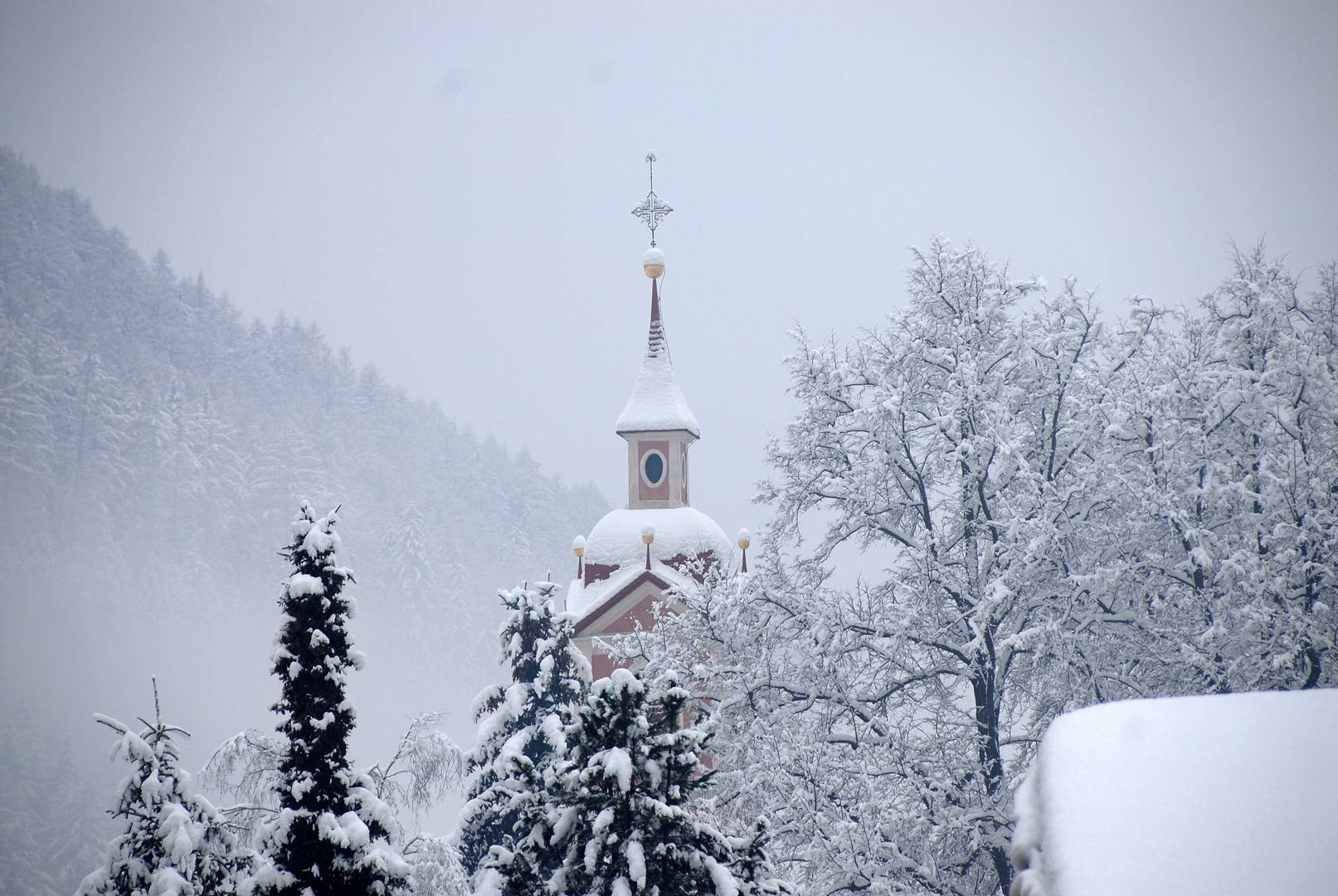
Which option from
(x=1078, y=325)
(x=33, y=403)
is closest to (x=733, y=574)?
(x=1078, y=325)

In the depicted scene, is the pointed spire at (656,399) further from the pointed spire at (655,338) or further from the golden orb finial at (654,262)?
the golden orb finial at (654,262)

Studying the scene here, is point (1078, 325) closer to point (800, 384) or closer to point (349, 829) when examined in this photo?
point (800, 384)

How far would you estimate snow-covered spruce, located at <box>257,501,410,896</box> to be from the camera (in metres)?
11.1

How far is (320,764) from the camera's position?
11.4 metres

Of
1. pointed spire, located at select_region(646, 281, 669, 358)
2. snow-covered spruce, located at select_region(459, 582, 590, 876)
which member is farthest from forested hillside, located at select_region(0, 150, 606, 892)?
snow-covered spruce, located at select_region(459, 582, 590, 876)

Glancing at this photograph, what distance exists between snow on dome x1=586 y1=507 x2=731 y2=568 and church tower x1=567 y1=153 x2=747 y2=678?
23mm

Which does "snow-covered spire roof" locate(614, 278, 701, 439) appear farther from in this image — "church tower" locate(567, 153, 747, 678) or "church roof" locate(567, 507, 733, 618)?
"church roof" locate(567, 507, 733, 618)

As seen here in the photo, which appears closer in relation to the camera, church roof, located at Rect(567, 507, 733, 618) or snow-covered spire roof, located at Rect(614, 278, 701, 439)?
church roof, located at Rect(567, 507, 733, 618)

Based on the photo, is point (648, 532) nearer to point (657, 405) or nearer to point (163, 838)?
point (657, 405)

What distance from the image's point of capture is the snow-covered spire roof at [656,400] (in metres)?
37.2

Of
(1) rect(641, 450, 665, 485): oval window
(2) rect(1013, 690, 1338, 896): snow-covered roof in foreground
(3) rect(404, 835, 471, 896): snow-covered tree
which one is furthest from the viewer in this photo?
(1) rect(641, 450, 665, 485): oval window

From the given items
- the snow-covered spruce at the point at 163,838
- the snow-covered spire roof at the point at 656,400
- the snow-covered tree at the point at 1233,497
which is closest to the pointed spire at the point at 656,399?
the snow-covered spire roof at the point at 656,400

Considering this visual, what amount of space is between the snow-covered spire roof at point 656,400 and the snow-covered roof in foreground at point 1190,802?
106ft

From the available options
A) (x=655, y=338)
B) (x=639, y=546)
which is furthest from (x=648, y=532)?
(x=655, y=338)
